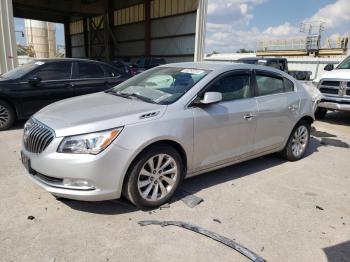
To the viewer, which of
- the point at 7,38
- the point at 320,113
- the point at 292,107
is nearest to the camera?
the point at 292,107

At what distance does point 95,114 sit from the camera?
3.37 meters

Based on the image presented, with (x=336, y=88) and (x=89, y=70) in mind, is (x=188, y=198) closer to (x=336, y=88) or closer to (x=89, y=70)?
(x=89, y=70)

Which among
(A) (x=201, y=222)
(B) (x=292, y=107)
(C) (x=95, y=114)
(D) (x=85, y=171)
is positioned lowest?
(A) (x=201, y=222)

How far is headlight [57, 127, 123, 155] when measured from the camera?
303 cm

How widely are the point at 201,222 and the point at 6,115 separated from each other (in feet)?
17.8

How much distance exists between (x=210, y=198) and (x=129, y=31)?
77.3 ft

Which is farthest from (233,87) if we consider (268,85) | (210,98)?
(268,85)

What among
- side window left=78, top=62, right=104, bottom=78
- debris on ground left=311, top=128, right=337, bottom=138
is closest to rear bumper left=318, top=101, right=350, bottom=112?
debris on ground left=311, top=128, right=337, bottom=138

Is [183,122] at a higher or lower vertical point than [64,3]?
lower

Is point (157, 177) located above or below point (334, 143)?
above

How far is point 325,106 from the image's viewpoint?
901cm

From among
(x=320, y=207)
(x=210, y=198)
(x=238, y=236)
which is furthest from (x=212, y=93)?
(x=320, y=207)

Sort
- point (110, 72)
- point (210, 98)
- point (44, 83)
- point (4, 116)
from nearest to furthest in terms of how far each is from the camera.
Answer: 1. point (210, 98)
2. point (4, 116)
3. point (44, 83)
4. point (110, 72)

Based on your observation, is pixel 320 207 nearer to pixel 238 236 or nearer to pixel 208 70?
pixel 238 236
